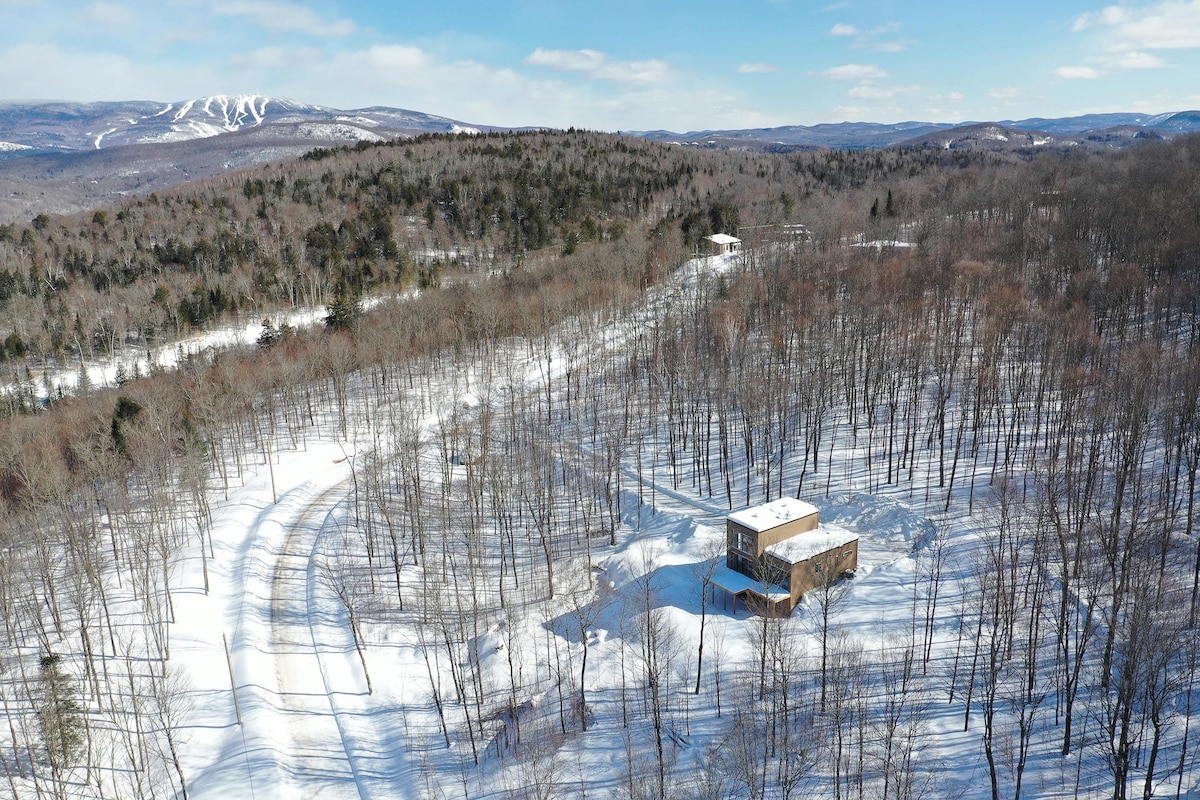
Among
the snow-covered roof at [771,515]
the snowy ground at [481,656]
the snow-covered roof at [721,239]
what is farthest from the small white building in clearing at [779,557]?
the snow-covered roof at [721,239]

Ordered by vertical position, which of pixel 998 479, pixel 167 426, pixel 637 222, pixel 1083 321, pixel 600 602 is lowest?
pixel 600 602

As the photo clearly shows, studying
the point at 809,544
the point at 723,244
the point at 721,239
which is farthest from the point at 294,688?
the point at 721,239

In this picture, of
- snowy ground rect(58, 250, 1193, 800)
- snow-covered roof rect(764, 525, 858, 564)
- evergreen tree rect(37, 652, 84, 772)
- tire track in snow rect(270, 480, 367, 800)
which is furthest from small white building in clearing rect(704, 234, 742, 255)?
evergreen tree rect(37, 652, 84, 772)

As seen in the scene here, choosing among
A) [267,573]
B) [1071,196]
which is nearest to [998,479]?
[267,573]

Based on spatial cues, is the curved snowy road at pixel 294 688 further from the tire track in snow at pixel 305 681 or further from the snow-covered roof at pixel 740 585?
the snow-covered roof at pixel 740 585

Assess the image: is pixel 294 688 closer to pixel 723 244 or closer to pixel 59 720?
pixel 59 720

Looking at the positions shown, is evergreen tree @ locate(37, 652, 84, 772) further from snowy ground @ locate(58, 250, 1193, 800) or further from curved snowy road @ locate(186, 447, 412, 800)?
curved snowy road @ locate(186, 447, 412, 800)

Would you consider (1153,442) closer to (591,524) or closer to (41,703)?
(591,524)
